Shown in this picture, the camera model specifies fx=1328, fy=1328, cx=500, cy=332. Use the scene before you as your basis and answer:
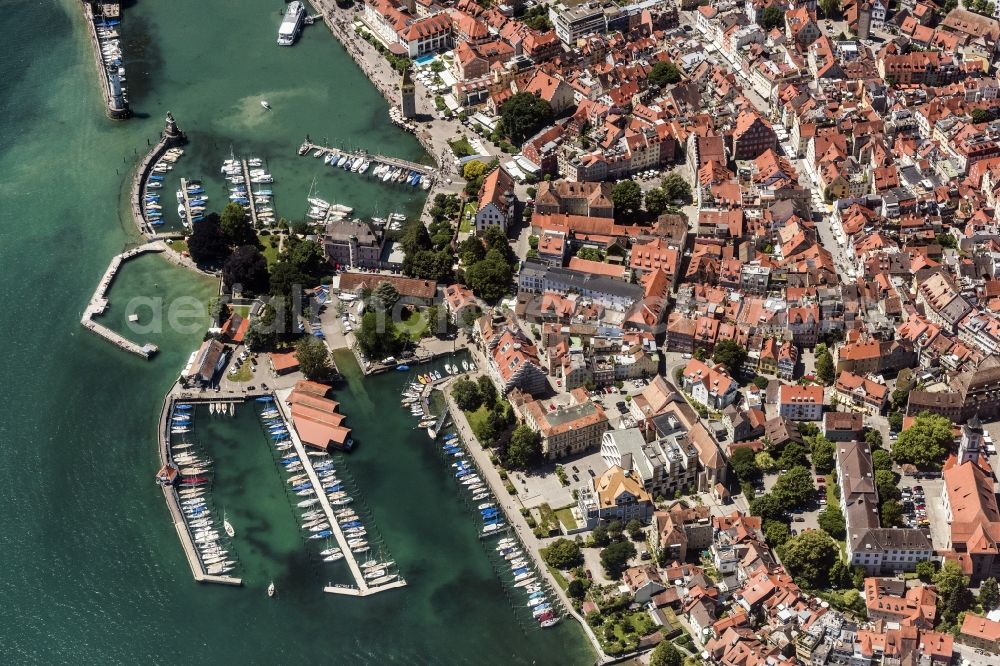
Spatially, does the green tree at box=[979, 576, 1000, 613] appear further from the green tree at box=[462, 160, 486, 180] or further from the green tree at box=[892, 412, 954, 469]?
the green tree at box=[462, 160, 486, 180]

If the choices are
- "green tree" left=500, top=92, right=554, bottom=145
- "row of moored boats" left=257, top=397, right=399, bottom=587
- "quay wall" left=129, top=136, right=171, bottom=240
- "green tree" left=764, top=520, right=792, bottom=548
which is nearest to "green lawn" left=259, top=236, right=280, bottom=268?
"quay wall" left=129, top=136, right=171, bottom=240

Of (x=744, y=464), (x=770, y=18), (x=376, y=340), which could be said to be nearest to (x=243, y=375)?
(x=376, y=340)

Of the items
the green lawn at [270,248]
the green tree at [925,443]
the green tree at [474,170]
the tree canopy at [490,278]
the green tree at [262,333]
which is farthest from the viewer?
the green tree at [474,170]

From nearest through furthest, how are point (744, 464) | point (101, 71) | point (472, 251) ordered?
point (744, 464) < point (472, 251) < point (101, 71)

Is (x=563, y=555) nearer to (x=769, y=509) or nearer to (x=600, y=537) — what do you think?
(x=600, y=537)

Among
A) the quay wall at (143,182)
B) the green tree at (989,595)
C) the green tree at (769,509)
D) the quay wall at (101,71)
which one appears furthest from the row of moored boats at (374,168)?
the green tree at (989,595)

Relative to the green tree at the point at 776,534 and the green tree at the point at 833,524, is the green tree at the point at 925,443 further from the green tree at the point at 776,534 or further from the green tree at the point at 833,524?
the green tree at the point at 776,534
